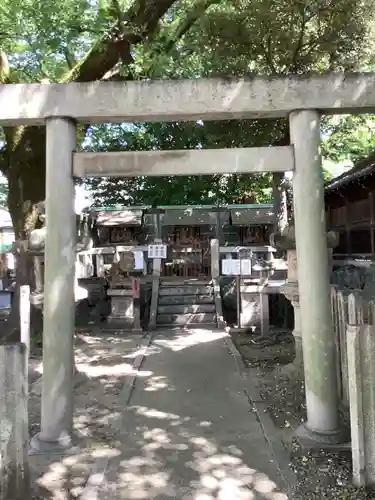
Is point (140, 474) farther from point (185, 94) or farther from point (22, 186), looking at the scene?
point (22, 186)

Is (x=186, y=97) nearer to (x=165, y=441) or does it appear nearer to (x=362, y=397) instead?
(x=362, y=397)

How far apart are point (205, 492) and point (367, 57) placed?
8316 millimetres

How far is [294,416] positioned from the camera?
4859mm

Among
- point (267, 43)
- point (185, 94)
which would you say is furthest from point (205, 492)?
point (267, 43)

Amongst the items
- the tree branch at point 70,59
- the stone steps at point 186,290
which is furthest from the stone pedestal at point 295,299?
the tree branch at point 70,59

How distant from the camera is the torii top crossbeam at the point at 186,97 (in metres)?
4.11

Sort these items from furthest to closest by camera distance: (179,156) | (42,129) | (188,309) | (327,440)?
1. (188,309)
2. (42,129)
3. (179,156)
4. (327,440)

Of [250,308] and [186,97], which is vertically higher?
[186,97]

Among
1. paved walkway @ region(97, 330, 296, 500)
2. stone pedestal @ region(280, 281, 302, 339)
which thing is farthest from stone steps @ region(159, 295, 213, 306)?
stone pedestal @ region(280, 281, 302, 339)

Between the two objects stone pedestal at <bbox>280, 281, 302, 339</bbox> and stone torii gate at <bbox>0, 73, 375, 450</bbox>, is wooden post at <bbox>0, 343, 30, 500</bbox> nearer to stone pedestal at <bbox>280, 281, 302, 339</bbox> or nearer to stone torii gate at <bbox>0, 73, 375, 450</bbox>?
stone torii gate at <bbox>0, 73, 375, 450</bbox>

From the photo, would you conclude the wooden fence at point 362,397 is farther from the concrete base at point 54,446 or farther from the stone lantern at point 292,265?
the stone lantern at point 292,265

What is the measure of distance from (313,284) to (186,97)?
6.69 ft

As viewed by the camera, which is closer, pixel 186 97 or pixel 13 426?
pixel 13 426

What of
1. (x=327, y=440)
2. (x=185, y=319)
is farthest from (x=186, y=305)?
(x=327, y=440)
